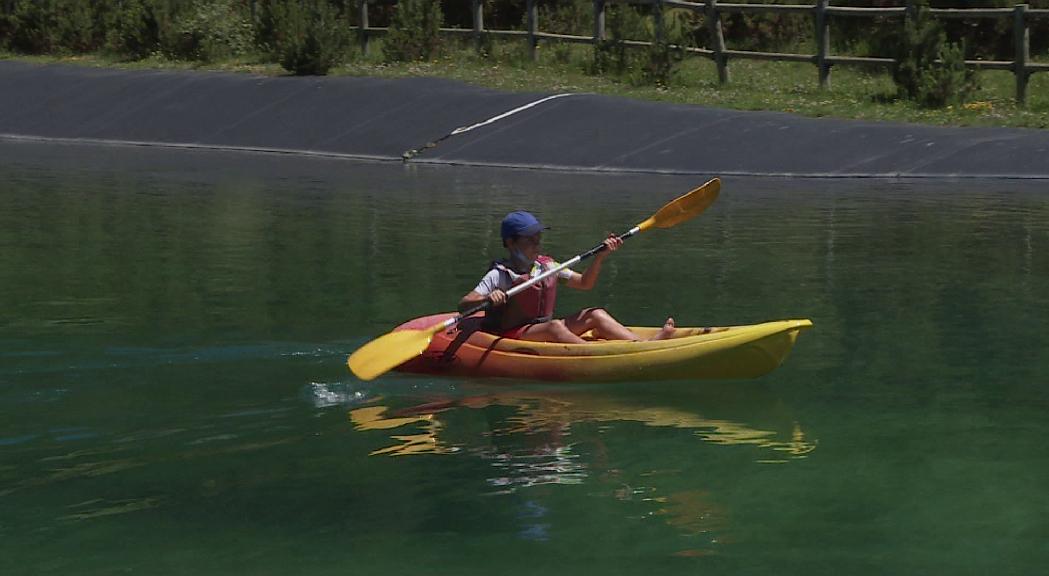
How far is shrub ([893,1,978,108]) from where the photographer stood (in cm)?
2550

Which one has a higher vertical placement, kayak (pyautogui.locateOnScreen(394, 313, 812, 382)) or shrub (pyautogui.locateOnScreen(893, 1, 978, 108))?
shrub (pyautogui.locateOnScreen(893, 1, 978, 108))

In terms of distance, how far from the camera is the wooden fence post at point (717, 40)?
28266mm

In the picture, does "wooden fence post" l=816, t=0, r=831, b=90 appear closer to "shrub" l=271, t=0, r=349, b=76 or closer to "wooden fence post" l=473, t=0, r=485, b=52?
"wooden fence post" l=473, t=0, r=485, b=52

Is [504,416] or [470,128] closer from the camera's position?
[504,416]

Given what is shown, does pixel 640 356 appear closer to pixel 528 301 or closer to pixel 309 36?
pixel 528 301

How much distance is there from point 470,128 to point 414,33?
6015 millimetres

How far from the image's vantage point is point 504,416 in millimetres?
10125

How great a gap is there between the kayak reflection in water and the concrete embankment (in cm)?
1250

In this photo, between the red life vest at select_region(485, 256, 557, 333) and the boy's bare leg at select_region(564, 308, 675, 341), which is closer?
the boy's bare leg at select_region(564, 308, 675, 341)

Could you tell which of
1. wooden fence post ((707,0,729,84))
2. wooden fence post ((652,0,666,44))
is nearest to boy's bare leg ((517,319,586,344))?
wooden fence post ((707,0,729,84))

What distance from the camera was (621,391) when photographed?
1077cm

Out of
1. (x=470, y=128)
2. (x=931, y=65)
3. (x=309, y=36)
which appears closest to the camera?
→ (x=931, y=65)

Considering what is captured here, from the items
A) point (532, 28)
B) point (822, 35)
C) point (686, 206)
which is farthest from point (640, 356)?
point (532, 28)

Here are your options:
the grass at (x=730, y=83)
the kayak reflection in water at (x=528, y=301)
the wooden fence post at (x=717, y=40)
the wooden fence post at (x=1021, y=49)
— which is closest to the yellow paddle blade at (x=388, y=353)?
the kayak reflection in water at (x=528, y=301)
